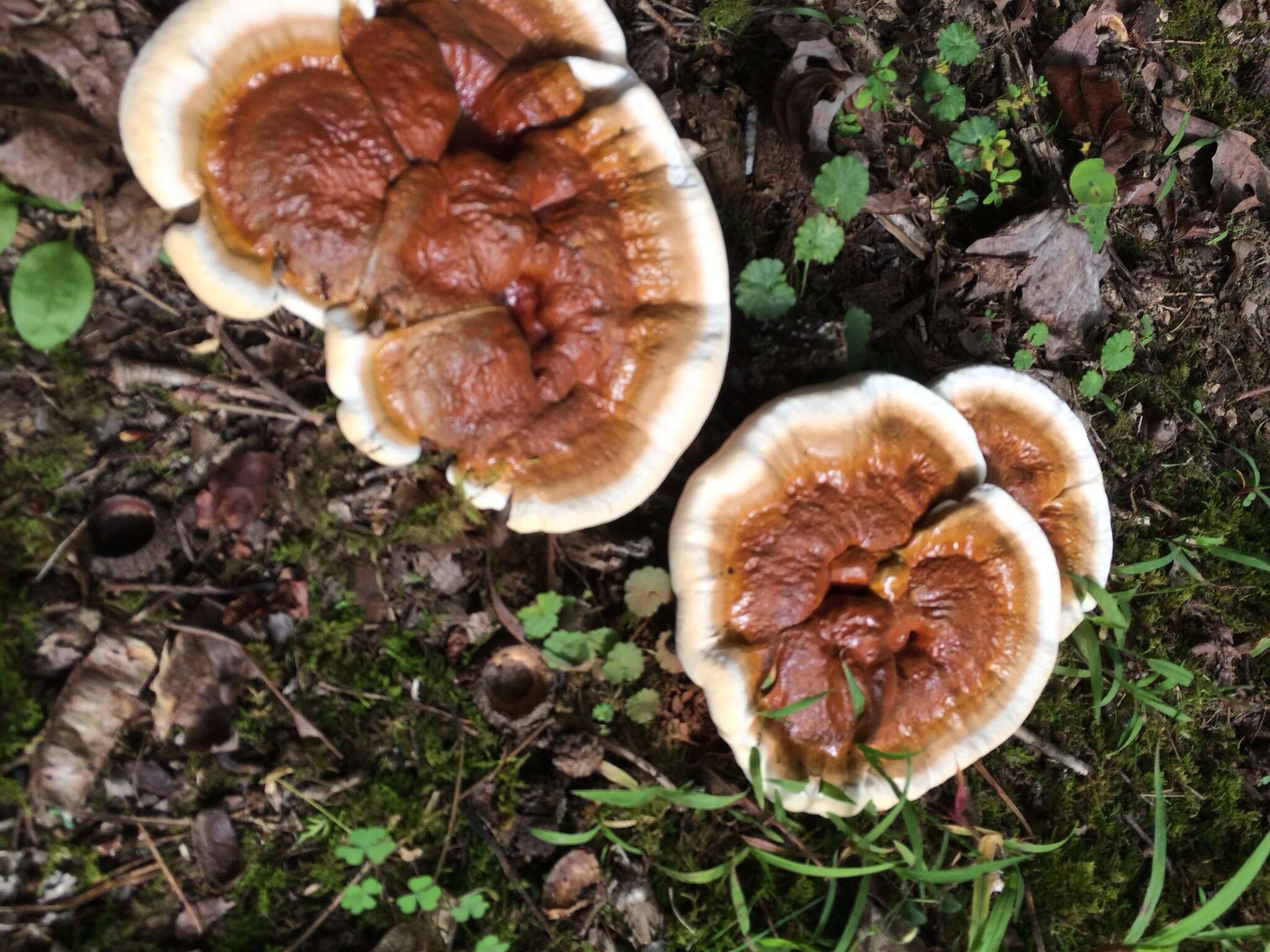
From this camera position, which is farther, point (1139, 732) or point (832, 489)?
point (1139, 732)

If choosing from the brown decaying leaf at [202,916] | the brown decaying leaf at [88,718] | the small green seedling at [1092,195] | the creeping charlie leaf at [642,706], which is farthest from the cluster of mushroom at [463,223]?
the small green seedling at [1092,195]

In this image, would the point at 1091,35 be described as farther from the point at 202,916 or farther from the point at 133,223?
the point at 202,916

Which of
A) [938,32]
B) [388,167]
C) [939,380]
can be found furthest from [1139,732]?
[388,167]

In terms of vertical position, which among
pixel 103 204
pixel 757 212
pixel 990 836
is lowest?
pixel 990 836

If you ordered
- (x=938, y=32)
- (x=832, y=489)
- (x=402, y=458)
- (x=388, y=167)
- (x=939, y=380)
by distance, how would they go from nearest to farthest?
(x=388, y=167) < (x=402, y=458) < (x=832, y=489) < (x=939, y=380) < (x=938, y=32)

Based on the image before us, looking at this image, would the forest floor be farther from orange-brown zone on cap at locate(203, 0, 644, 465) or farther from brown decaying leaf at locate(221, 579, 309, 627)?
orange-brown zone on cap at locate(203, 0, 644, 465)

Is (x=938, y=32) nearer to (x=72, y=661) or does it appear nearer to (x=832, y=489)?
(x=832, y=489)

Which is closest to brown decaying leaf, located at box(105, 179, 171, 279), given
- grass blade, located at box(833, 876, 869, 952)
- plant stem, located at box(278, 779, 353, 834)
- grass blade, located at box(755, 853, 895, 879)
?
plant stem, located at box(278, 779, 353, 834)
